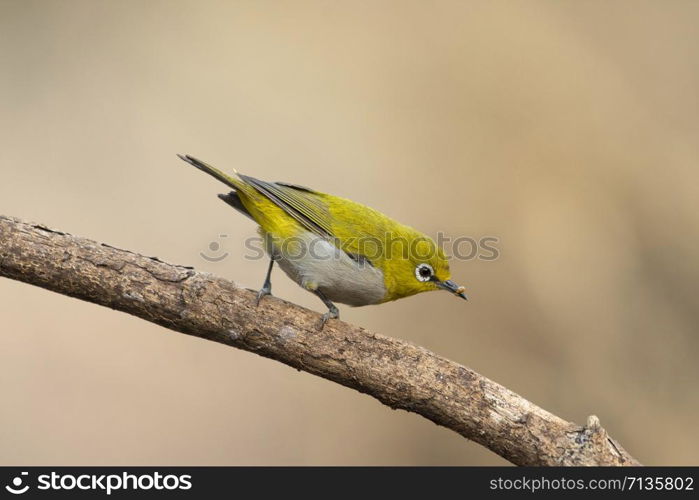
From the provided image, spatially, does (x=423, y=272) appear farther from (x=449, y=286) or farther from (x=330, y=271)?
(x=330, y=271)

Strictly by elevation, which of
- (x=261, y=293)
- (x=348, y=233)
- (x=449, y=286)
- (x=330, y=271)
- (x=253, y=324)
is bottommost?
(x=253, y=324)

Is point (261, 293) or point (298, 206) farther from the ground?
point (298, 206)

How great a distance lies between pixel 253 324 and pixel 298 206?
0.97 m

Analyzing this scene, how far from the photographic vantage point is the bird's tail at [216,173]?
14.8ft

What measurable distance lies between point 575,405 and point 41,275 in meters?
5.49

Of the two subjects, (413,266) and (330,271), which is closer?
(330,271)

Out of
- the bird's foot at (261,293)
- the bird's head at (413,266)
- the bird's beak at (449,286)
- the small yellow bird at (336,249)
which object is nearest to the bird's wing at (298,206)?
the small yellow bird at (336,249)

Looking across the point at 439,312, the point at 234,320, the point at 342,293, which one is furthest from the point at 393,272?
the point at 439,312

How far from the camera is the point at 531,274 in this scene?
795 centimetres

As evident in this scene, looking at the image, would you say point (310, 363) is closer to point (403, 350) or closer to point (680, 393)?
point (403, 350)

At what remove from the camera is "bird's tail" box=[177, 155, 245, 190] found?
4520 mm

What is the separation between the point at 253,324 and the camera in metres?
4.27

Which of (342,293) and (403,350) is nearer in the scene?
(403,350)

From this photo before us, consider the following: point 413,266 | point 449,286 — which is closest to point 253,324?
point 413,266
